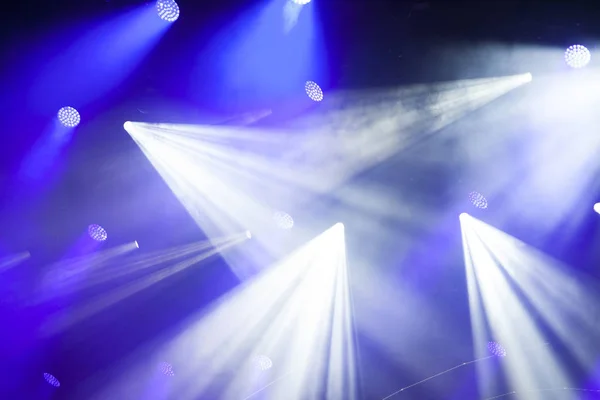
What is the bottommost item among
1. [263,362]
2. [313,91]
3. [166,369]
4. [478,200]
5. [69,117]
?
[166,369]

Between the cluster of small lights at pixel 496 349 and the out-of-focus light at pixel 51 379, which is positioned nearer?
the cluster of small lights at pixel 496 349

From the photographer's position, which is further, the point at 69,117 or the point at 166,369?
the point at 166,369

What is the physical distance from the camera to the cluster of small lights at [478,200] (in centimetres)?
271

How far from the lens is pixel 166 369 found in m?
3.74

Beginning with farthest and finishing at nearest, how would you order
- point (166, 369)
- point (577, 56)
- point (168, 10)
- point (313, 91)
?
1. point (166, 369)
2. point (313, 91)
3. point (168, 10)
4. point (577, 56)

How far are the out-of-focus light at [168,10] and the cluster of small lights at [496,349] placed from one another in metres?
2.56

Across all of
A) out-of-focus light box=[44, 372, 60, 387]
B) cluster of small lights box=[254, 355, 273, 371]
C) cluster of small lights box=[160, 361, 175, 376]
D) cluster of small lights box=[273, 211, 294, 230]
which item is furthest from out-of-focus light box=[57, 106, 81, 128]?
out-of-focus light box=[44, 372, 60, 387]

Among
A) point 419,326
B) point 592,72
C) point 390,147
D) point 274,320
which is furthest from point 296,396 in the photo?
point 592,72

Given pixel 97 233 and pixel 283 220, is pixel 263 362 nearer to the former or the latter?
pixel 283 220

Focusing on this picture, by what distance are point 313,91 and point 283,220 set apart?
2.78 ft

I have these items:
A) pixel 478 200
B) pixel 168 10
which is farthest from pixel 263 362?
pixel 168 10

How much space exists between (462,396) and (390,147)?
1825mm

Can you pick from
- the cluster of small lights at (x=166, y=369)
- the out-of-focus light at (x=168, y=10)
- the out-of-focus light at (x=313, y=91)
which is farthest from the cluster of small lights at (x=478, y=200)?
the cluster of small lights at (x=166, y=369)

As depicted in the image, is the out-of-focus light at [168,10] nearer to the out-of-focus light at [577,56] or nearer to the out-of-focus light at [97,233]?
the out-of-focus light at [97,233]
